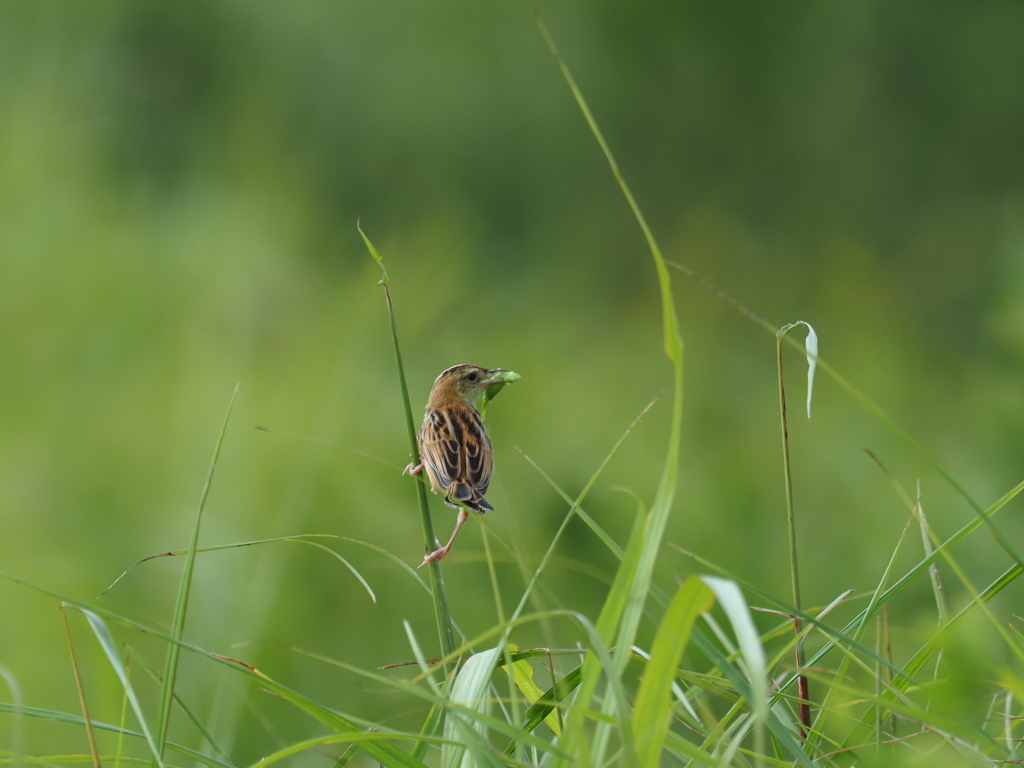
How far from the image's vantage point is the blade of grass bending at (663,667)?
17.9 inches

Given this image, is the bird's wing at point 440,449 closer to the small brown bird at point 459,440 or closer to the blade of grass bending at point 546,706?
the small brown bird at point 459,440

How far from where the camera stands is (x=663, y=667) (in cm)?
47

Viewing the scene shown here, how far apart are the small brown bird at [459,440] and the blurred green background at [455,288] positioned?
0.17 metres

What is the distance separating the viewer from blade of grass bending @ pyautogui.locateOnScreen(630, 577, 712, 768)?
45 cm

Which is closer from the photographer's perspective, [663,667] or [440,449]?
[663,667]

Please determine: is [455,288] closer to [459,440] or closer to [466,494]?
[459,440]

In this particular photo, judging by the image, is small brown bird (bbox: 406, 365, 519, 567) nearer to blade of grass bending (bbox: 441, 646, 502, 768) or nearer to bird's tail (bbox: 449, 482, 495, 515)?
bird's tail (bbox: 449, 482, 495, 515)

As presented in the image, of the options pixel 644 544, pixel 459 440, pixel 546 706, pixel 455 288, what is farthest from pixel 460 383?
pixel 455 288

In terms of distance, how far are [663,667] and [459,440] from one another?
2.63 ft

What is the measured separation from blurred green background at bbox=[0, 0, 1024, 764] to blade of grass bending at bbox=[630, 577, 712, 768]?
131 mm

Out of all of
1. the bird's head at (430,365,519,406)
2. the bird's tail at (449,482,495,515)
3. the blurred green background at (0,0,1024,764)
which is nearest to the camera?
the bird's tail at (449,482,495,515)

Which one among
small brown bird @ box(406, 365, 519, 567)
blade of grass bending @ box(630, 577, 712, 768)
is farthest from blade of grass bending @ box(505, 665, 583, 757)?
small brown bird @ box(406, 365, 519, 567)

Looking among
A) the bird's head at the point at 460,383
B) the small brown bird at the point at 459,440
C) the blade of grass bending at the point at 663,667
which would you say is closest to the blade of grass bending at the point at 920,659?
the blade of grass bending at the point at 663,667

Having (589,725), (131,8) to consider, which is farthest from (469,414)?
(131,8)
